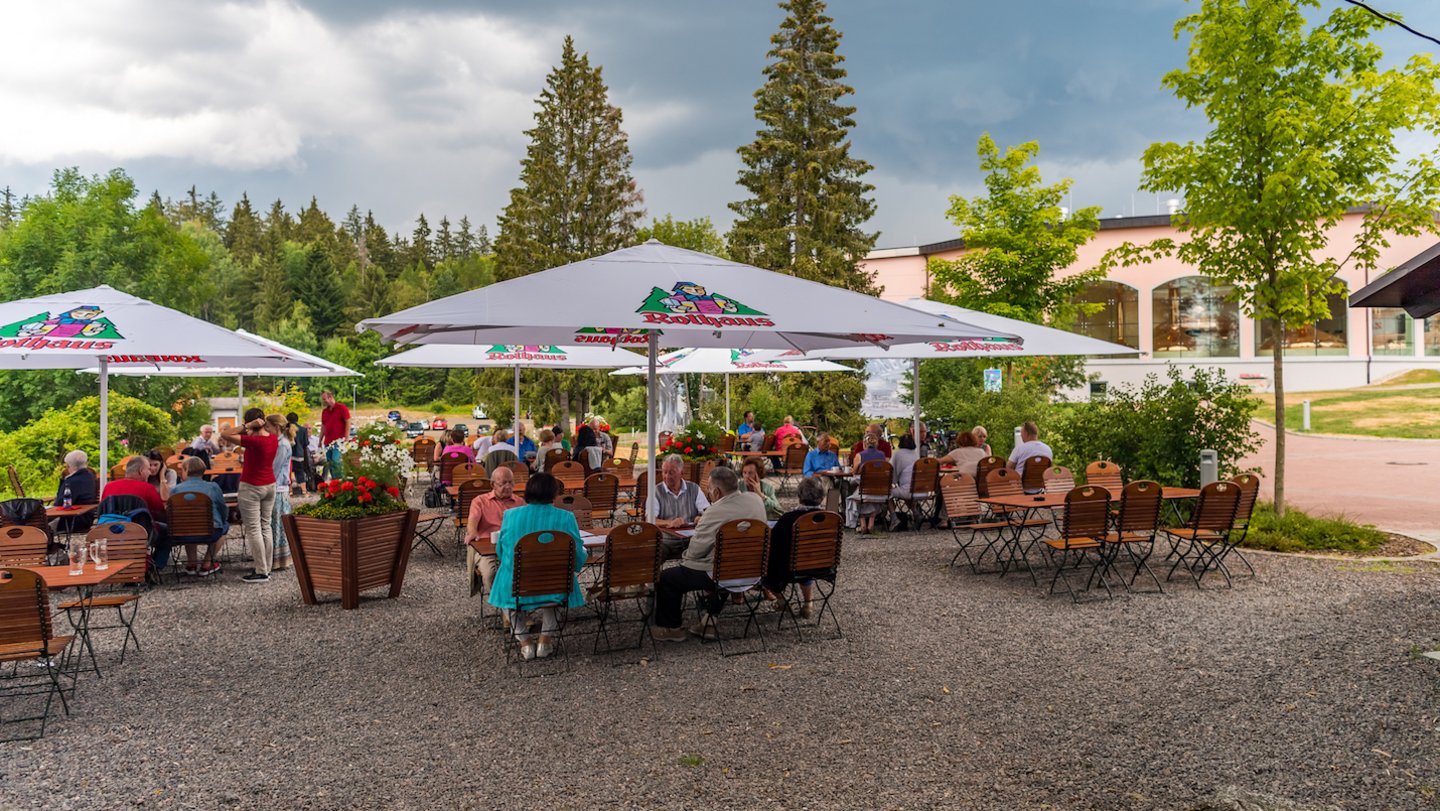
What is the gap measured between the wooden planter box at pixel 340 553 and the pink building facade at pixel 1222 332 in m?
42.2

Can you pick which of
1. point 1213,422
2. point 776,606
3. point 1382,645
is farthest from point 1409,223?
point 776,606

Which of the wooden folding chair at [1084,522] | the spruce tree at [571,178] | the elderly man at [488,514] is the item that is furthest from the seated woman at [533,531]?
the spruce tree at [571,178]

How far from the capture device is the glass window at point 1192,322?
4775 centimetres

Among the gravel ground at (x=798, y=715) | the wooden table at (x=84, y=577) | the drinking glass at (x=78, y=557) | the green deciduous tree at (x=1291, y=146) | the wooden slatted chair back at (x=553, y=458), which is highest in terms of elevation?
the green deciduous tree at (x=1291, y=146)

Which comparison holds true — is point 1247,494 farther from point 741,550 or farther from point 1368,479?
point 1368,479

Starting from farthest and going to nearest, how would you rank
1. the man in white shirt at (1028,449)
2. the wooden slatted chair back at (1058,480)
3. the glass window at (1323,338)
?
the glass window at (1323,338) → the man in white shirt at (1028,449) → the wooden slatted chair back at (1058,480)

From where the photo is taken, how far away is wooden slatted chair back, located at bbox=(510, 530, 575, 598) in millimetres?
5949

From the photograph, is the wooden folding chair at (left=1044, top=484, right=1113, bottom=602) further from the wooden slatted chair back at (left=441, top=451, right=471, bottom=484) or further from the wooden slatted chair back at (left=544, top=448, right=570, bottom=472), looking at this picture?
the wooden slatted chair back at (left=441, top=451, right=471, bottom=484)

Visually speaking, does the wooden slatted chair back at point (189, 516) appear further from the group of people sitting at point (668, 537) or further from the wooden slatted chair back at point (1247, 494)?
the wooden slatted chair back at point (1247, 494)

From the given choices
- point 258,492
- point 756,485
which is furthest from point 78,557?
point 756,485

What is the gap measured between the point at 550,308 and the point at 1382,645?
5953 mm

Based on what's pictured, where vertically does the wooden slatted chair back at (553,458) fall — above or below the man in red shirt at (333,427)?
below

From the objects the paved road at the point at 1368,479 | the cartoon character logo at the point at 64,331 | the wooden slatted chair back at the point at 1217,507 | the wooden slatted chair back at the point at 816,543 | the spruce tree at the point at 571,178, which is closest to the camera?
the wooden slatted chair back at the point at 816,543

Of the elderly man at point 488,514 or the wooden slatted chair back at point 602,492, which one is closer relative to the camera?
the elderly man at point 488,514
